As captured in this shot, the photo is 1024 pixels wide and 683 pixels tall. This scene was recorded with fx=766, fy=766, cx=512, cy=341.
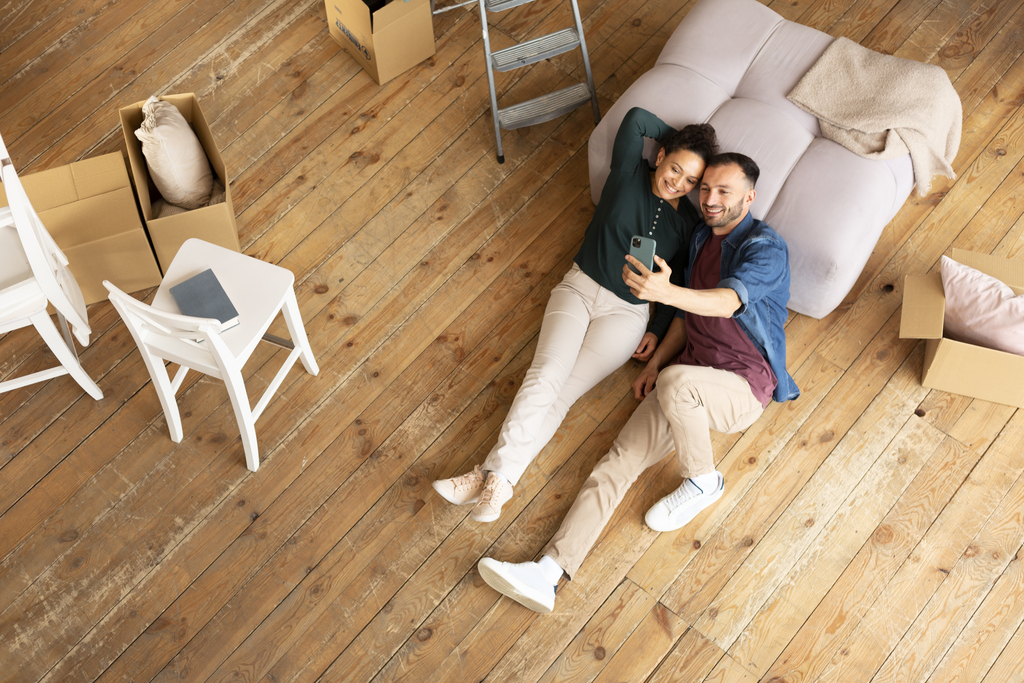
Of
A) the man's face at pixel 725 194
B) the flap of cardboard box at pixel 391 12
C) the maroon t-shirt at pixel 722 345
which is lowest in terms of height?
the maroon t-shirt at pixel 722 345

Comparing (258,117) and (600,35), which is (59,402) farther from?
(600,35)

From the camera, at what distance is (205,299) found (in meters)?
2.13

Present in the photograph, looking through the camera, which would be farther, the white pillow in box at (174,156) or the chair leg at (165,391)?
the white pillow in box at (174,156)

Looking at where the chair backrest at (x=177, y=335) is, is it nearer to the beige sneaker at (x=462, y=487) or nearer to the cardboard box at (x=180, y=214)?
the cardboard box at (x=180, y=214)

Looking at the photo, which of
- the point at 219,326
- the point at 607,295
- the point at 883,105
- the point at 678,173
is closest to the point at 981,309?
the point at 883,105

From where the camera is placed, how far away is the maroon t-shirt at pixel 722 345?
2.38m

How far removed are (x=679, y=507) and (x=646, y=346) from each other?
1.83ft

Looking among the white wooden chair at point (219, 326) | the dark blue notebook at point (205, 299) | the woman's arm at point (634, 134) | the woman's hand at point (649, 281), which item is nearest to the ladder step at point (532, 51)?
the woman's arm at point (634, 134)

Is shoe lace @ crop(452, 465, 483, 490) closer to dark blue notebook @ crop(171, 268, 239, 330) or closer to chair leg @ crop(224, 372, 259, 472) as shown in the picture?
chair leg @ crop(224, 372, 259, 472)

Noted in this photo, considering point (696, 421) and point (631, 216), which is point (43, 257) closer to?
point (631, 216)

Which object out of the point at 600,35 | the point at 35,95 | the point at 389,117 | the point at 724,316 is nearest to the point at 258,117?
the point at 389,117

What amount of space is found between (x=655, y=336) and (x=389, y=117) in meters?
1.42

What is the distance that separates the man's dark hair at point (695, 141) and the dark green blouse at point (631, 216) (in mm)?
94

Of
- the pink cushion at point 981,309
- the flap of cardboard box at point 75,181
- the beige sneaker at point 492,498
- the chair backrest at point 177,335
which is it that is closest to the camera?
the chair backrest at point 177,335
